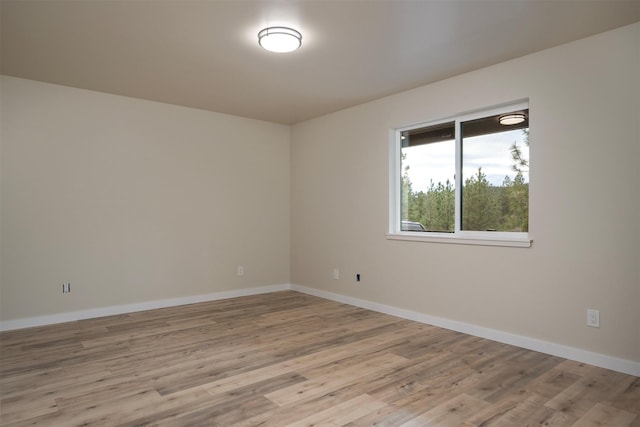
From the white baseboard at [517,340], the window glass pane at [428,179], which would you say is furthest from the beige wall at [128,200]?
the window glass pane at [428,179]

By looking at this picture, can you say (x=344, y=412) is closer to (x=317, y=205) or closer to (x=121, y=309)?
(x=121, y=309)

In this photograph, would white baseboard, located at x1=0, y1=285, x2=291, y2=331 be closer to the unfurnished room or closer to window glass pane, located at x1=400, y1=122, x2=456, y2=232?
the unfurnished room

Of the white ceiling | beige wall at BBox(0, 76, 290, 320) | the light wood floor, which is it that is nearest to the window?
the white ceiling

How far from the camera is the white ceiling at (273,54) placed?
2.57m

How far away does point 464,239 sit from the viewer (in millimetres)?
3768

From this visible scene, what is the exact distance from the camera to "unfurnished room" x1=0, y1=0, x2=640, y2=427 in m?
2.54

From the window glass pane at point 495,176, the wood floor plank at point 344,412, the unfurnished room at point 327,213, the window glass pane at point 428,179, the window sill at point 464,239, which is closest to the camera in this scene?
the wood floor plank at point 344,412

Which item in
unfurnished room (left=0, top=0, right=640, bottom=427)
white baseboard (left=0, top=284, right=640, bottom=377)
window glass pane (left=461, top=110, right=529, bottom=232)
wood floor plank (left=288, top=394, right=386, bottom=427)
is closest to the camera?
wood floor plank (left=288, top=394, right=386, bottom=427)

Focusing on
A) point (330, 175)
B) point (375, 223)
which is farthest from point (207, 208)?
point (375, 223)

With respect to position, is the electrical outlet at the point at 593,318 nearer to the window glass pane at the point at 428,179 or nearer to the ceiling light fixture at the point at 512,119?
the window glass pane at the point at 428,179

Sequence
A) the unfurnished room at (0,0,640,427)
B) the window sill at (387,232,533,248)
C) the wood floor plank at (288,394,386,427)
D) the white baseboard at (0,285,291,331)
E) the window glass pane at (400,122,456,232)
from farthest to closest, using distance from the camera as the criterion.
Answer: the window glass pane at (400,122,456,232) → the white baseboard at (0,285,291,331) → the window sill at (387,232,533,248) → the unfurnished room at (0,0,640,427) → the wood floor plank at (288,394,386,427)

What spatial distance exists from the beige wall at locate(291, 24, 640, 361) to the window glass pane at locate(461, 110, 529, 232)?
7.9 inches

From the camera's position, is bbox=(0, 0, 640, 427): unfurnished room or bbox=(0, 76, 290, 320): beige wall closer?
bbox=(0, 0, 640, 427): unfurnished room

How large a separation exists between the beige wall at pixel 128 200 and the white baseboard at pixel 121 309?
0.05 meters
